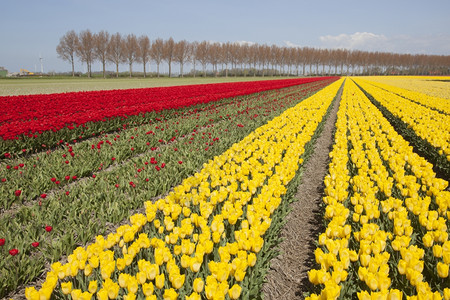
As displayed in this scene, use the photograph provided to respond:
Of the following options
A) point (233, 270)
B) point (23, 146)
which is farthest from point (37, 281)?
point (23, 146)

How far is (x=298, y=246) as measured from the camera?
3875 millimetres

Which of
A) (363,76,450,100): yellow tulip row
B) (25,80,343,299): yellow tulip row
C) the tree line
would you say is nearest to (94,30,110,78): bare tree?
the tree line

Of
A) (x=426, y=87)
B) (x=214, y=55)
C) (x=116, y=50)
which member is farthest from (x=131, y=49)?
(x=426, y=87)

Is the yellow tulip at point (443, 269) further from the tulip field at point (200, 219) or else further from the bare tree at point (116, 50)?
the bare tree at point (116, 50)

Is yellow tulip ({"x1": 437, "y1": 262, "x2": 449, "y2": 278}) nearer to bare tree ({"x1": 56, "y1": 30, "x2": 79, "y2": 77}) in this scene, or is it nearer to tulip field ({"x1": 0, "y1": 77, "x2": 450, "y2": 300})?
tulip field ({"x1": 0, "y1": 77, "x2": 450, "y2": 300})

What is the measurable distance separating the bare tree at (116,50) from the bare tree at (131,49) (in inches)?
42.8

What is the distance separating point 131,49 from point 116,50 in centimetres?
Result: 358

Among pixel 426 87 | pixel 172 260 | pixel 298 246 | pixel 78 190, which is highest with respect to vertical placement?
pixel 426 87

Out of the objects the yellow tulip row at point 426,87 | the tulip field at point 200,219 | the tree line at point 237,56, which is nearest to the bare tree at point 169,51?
the tree line at point 237,56

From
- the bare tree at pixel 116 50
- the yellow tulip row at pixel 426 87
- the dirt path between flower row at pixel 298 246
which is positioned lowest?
the dirt path between flower row at pixel 298 246

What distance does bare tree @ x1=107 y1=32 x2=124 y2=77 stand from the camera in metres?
70.4

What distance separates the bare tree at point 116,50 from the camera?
231 ft

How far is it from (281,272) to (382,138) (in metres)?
5.08

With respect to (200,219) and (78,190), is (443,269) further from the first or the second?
(78,190)
